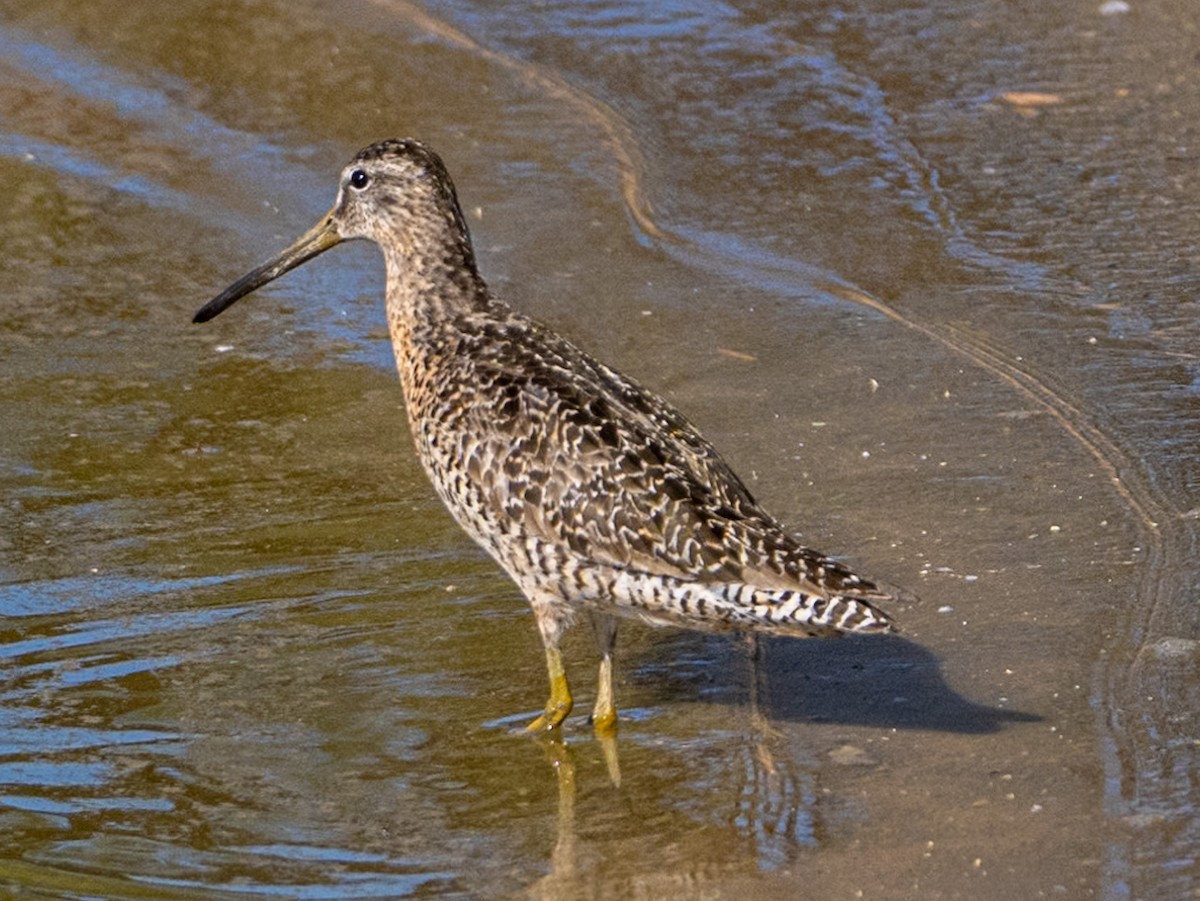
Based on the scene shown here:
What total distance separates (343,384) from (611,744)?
2761 mm

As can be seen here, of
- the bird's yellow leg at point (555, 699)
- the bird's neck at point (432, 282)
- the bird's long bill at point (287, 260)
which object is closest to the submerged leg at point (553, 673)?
the bird's yellow leg at point (555, 699)

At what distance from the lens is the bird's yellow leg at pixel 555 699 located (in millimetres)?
5906

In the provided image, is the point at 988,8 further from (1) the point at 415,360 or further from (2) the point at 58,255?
(1) the point at 415,360

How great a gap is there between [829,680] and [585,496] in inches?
41.9

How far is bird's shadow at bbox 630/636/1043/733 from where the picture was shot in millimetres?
5777

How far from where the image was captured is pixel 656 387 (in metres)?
7.98

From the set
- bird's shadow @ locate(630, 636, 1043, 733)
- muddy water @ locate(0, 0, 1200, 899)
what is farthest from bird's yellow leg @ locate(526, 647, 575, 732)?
bird's shadow @ locate(630, 636, 1043, 733)

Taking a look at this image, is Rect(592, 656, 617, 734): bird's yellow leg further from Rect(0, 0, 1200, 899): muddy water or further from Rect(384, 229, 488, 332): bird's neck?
Rect(384, 229, 488, 332): bird's neck

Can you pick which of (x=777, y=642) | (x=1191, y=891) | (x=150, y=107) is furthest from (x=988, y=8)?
(x=1191, y=891)

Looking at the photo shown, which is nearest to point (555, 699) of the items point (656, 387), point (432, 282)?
point (432, 282)

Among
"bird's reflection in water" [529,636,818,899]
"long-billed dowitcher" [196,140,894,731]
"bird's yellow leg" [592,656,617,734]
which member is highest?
"long-billed dowitcher" [196,140,894,731]

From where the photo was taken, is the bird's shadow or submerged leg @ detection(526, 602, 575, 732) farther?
submerged leg @ detection(526, 602, 575, 732)

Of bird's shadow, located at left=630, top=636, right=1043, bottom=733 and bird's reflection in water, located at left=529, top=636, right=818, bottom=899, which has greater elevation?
bird's shadow, located at left=630, top=636, right=1043, bottom=733

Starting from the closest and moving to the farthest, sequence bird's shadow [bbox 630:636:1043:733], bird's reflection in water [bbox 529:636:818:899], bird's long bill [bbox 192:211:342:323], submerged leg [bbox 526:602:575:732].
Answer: bird's reflection in water [bbox 529:636:818:899] < bird's shadow [bbox 630:636:1043:733] < submerged leg [bbox 526:602:575:732] < bird's long bill [bbox 192:211:342:323]
